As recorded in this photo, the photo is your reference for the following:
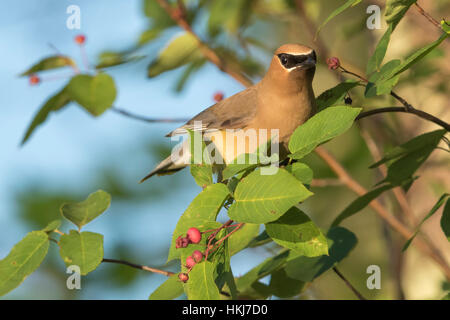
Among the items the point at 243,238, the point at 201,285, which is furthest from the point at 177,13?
the point at 201,285

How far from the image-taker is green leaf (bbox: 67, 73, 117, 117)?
10.3 feet

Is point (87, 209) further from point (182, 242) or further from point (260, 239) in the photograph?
point (260, 239)

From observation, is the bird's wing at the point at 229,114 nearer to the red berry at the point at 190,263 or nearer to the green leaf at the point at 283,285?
the green leaf at the point at 283,285

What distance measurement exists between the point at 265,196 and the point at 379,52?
0.84m

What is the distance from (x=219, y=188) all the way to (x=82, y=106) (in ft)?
4.49

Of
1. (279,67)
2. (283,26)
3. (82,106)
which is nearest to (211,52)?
(279,67)

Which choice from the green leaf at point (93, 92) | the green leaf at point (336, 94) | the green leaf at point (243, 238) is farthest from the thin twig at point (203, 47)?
the green leaf at point (243, 238)

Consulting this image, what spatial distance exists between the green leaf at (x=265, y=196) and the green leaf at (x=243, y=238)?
721 mm

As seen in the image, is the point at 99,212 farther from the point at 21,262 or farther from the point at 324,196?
the point at 324,196

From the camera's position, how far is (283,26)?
8.29 metres

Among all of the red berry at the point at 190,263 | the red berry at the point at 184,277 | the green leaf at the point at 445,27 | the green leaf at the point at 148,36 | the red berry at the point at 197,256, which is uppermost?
the green leaf at the point at 148,36

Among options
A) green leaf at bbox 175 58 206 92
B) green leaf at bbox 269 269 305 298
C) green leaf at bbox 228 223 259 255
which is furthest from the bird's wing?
green leaf at bbox 269 269 305 298

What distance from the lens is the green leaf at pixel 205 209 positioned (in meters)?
2.03

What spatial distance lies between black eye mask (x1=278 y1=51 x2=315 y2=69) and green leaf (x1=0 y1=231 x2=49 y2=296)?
156cm
